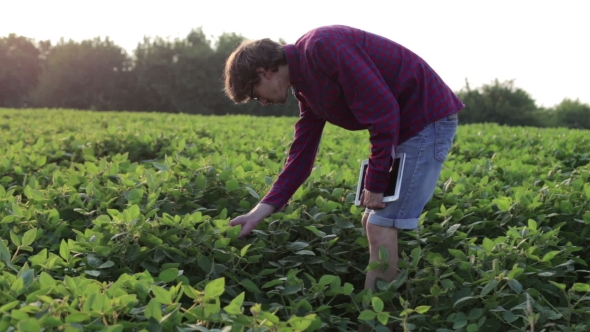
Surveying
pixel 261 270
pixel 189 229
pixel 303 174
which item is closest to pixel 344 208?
pixel 303 174

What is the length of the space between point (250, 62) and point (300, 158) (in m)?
0.72

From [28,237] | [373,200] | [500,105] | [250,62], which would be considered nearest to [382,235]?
[373,200]

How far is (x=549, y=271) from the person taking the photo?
3219 millimetres

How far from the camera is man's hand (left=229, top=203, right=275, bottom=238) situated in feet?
10.6

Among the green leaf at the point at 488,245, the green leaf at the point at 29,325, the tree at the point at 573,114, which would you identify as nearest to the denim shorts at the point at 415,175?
the green leaf at the point at 488,245

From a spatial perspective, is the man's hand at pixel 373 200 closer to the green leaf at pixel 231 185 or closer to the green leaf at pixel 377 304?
the green leaf at pixel 377 304

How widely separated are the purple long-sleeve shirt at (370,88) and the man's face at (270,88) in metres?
0.07

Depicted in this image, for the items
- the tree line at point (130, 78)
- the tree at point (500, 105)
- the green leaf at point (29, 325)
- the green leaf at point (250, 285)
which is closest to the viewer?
the green leaf at point (29, 325)

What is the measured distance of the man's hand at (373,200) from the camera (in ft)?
9.64

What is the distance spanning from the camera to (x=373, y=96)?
2.80 metres

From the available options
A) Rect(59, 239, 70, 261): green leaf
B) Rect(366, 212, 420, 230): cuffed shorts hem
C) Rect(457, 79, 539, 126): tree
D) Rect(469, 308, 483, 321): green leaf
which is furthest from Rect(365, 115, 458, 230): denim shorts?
Rect(457, 79, 539, 126): tree

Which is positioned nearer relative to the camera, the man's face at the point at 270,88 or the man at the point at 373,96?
the man at the point at 373,96

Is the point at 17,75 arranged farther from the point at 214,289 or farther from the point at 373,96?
the point at 214,289

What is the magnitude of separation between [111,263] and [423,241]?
5.23ft
